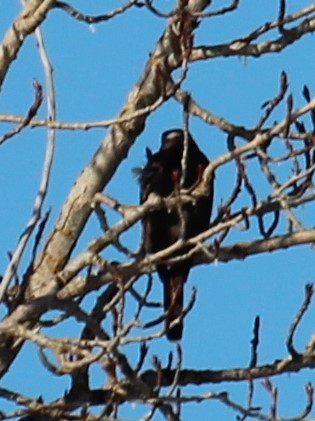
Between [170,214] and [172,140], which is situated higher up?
[172,140]

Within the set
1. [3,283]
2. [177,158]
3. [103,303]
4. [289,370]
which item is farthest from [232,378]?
[177,158]

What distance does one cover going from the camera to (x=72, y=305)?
5.45 metres

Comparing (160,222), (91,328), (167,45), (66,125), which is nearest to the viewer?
(66,125)

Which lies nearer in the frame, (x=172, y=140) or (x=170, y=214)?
(x=170, y=214)

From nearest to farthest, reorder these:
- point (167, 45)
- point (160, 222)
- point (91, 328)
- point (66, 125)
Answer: point (66, 125), point (91, 328), point (167, 45), point (160, 222)

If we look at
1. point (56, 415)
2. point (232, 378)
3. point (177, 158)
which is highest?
point (177, 158)

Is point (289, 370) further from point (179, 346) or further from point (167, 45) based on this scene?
point (167, 45)

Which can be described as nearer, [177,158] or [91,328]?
[91,328]

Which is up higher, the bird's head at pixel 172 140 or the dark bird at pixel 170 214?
the bird's head at pixel 172 140

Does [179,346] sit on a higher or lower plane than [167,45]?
lower

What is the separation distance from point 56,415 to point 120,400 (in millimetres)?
250

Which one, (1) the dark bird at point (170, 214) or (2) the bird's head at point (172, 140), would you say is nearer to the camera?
(1) the dark bird at point (170, 214)

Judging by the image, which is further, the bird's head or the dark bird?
the bird's head

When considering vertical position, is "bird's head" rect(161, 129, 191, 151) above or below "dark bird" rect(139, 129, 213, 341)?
above
